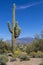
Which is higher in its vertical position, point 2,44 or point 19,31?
point 19,31

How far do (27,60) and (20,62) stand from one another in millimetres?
1107

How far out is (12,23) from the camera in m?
27.9

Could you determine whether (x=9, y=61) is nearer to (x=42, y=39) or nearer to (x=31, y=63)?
(x=31, y=63)

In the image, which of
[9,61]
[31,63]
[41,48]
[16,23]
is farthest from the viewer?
[41,48]

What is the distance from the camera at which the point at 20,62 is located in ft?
65.2

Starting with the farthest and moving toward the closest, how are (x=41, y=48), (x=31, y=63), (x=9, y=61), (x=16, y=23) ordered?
(x=41, y=48) → (x=16, y=23) → (x=9, y=61) → (x=31, y=63)

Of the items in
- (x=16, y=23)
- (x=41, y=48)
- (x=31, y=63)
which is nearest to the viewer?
(x=31, y=63)

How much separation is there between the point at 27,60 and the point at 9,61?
2048 mm

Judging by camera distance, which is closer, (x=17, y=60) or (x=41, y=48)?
(x=17, y=60)

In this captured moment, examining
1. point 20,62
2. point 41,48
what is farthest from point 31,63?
point 41,48

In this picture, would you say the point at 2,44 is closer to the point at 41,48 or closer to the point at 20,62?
the point at 41,48

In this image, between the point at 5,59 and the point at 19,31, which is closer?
the point at 5,59

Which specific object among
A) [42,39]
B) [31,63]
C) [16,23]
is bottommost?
[31,63]

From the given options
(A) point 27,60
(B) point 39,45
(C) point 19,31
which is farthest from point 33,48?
(A) point 27,60
